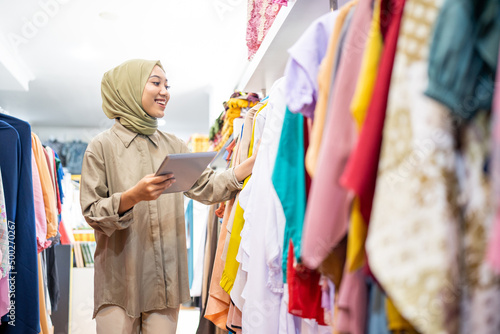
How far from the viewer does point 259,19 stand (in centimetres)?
244

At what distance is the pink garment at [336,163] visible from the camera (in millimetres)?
675

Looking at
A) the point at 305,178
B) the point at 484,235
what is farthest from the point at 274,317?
the point at 484,235

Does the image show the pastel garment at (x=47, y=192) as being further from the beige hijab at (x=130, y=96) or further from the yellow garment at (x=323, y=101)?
the yellow garment at (x=323, y=101)

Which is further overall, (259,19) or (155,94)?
(259,19)

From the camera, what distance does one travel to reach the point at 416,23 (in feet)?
1.95

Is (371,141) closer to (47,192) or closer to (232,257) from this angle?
(232,257)

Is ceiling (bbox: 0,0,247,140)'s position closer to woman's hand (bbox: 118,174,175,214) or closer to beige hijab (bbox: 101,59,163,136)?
beige hijab (bbox: 101,59,163,136)

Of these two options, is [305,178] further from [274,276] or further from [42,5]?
[42,5]

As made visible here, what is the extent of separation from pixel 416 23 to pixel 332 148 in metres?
0.22

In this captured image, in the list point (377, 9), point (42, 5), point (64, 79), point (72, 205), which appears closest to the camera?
point (377, 9)

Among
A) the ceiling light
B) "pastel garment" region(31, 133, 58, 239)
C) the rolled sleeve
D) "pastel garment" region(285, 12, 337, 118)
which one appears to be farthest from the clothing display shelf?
the ceiling light

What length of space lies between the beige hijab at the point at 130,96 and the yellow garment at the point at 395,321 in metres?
1.44

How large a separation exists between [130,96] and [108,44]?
2.82 m

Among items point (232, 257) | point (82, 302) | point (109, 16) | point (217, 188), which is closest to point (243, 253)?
point (232, 257)
